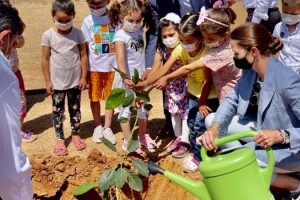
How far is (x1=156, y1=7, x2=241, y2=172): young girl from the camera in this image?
3.54m

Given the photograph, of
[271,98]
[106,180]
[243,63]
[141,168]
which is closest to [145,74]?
[141,168]

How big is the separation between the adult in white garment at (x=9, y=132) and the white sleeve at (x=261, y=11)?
10.8 feet

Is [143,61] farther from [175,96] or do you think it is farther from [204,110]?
[204,110]

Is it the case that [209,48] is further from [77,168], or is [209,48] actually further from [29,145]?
[29,145]

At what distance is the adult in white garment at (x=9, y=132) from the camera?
2.19 m

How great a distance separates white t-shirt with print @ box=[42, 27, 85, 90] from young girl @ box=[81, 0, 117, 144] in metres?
0.13

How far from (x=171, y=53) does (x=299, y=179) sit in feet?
4.29

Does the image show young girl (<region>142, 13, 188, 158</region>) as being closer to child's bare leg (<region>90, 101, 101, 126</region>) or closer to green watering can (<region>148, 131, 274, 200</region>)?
child's bare leg (<region>90, 101, 101, 126</region>)

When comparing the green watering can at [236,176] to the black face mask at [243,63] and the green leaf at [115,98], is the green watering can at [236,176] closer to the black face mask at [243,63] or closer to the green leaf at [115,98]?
the black face mask at [243,63]

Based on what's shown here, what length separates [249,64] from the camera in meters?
3.10

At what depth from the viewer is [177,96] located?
4105 millimetres

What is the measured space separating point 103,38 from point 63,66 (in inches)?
15.5

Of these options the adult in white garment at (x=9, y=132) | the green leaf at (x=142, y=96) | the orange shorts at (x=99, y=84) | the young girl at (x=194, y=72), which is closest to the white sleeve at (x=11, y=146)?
the adult in white garment at (x=9, y=132)

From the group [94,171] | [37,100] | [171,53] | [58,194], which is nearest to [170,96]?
[171,53]
